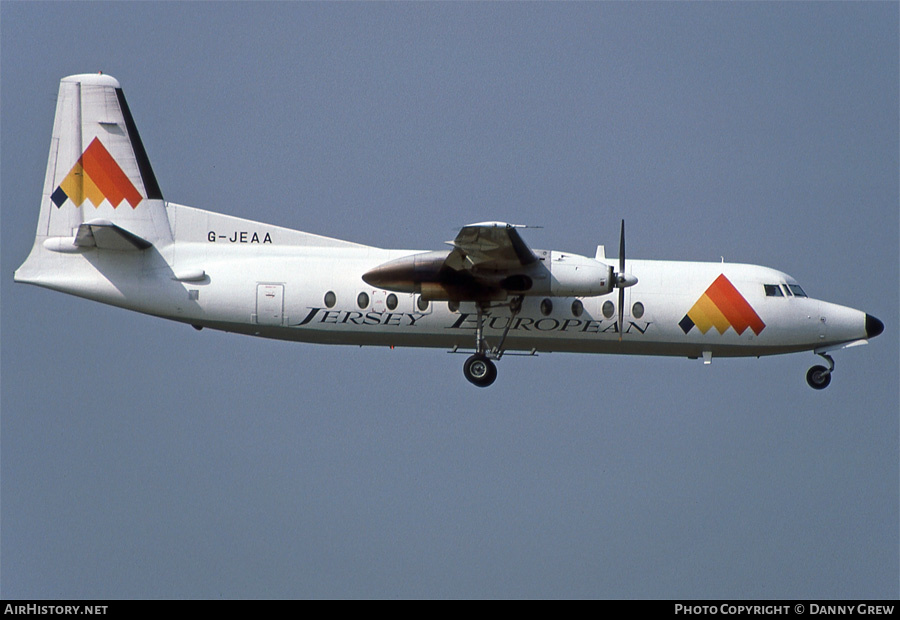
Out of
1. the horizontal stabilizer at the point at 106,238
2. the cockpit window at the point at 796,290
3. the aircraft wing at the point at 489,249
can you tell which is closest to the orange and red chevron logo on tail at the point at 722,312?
the cockpit window at the point at 796,290

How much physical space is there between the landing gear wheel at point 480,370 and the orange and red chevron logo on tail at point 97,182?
730cm

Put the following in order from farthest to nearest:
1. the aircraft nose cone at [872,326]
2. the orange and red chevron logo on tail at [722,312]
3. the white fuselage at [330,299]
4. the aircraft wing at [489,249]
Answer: the aircraft nose cone at [872,326] → the orange and red chevron logo on tail at [722,312] → the white fuselage at [330,299] → the aircraft wing at [489,249]

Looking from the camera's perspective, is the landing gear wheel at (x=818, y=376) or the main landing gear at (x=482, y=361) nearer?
the main landing gear at (x=482, y=361)

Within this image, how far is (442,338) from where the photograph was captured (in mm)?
23234

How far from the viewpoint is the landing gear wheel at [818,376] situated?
24344 mm

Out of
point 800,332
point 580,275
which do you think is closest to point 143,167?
point 580,275

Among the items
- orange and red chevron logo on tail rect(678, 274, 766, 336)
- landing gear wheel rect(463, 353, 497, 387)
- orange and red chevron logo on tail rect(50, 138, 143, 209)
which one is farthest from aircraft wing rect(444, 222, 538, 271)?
orange and red chevron logo on tail rect(50, 138, 143, 209)

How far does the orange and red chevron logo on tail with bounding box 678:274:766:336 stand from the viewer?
2350 cm

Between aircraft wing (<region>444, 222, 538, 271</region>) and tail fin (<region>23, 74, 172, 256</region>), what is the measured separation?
5996 mm

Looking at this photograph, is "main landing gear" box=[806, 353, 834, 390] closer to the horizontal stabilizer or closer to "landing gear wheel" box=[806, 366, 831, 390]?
"landing gear wheel" box=[806, 366, 831, 390]

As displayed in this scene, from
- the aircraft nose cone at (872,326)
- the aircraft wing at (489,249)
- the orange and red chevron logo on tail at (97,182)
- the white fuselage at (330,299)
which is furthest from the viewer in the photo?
the aircraft nose cone at (872,326)

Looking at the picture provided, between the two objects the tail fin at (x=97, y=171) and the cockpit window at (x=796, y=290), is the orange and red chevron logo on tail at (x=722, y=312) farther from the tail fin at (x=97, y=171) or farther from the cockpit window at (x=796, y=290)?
the tail fin at (x=97, y=171)

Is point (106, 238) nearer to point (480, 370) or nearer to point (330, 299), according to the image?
point (330, 299)

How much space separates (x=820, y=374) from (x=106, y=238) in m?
14.2
